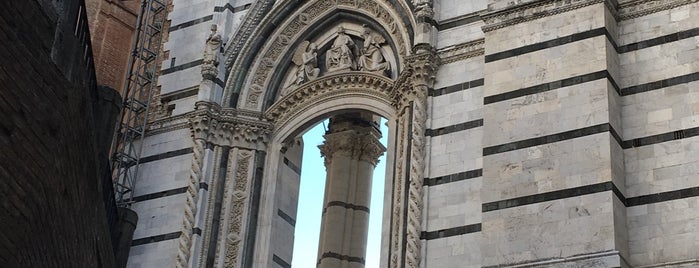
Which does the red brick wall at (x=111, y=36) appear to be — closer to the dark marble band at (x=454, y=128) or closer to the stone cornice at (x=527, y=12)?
the dark marble band at (x=454, y=128)

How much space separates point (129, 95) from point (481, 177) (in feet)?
21.1

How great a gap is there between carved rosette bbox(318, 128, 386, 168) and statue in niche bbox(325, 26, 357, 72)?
2.22m

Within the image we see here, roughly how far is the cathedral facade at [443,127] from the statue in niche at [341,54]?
34mm

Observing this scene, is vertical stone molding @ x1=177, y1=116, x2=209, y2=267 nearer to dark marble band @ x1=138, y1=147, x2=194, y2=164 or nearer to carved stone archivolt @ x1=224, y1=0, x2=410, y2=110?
dark marble band @ x1=138, y1=147, x2=194, y2=164

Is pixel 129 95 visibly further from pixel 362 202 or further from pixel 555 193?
pixel 555 193

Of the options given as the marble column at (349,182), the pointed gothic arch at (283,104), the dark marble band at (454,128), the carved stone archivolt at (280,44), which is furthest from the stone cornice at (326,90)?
the marble column at (349,182)

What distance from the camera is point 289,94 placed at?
16.1 meters

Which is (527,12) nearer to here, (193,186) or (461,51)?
(461,51)

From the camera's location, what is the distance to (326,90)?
15852mm

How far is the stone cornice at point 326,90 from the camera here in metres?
15.4

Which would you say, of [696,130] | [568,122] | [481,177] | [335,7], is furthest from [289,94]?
[696,130]

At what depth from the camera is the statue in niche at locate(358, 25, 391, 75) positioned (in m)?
15.6

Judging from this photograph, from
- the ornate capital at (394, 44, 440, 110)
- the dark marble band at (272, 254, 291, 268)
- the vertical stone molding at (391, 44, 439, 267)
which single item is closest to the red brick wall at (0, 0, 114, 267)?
the vertical stone molding at (391, 44, 439, 267)

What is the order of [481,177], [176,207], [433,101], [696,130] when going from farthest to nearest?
[176,207] → [433,101] → [481,177] → [696,130]
